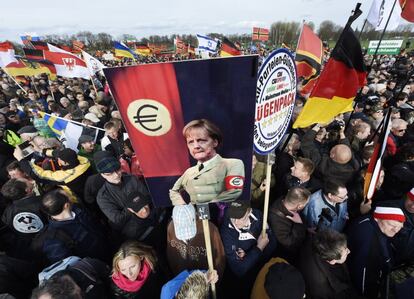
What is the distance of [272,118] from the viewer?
6.61 ft

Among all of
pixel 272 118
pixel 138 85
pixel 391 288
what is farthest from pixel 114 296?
pixel 391 288

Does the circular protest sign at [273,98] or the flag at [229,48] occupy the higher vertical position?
the circular protest sign at [273,98]

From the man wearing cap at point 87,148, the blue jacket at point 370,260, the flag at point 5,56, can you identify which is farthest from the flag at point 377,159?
the flag at point 5,56

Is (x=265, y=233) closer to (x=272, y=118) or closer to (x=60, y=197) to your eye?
(x=272, y=118)

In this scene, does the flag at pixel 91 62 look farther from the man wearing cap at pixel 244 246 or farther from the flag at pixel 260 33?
the flag at pixel 260 33

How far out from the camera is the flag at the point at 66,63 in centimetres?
763

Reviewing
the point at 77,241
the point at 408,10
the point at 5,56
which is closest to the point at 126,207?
the point at 77,241

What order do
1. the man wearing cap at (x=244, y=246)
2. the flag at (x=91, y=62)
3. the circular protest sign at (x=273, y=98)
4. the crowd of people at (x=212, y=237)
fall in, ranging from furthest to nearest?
the flag at (x=91, y=62)
the man wearing cap at (x=244, y=246)
the crowd of people at (x=212, y=237)
the circular protest sign at (x=273, y=98)

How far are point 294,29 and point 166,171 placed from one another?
50.6 m

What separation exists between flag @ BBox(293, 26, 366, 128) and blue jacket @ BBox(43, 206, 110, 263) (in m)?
2.71

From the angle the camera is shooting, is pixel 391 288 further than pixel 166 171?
Yes

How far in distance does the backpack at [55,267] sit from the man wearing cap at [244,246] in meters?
1.52

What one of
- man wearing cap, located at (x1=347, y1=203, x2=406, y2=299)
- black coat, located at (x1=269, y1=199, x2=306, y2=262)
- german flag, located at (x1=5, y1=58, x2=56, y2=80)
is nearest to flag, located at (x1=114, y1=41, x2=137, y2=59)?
german flag, located at (x1=5, y1=58, x2=56, y2=80)

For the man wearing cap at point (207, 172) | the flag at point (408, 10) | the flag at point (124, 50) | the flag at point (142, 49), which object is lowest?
the flag at point (142, 49)
